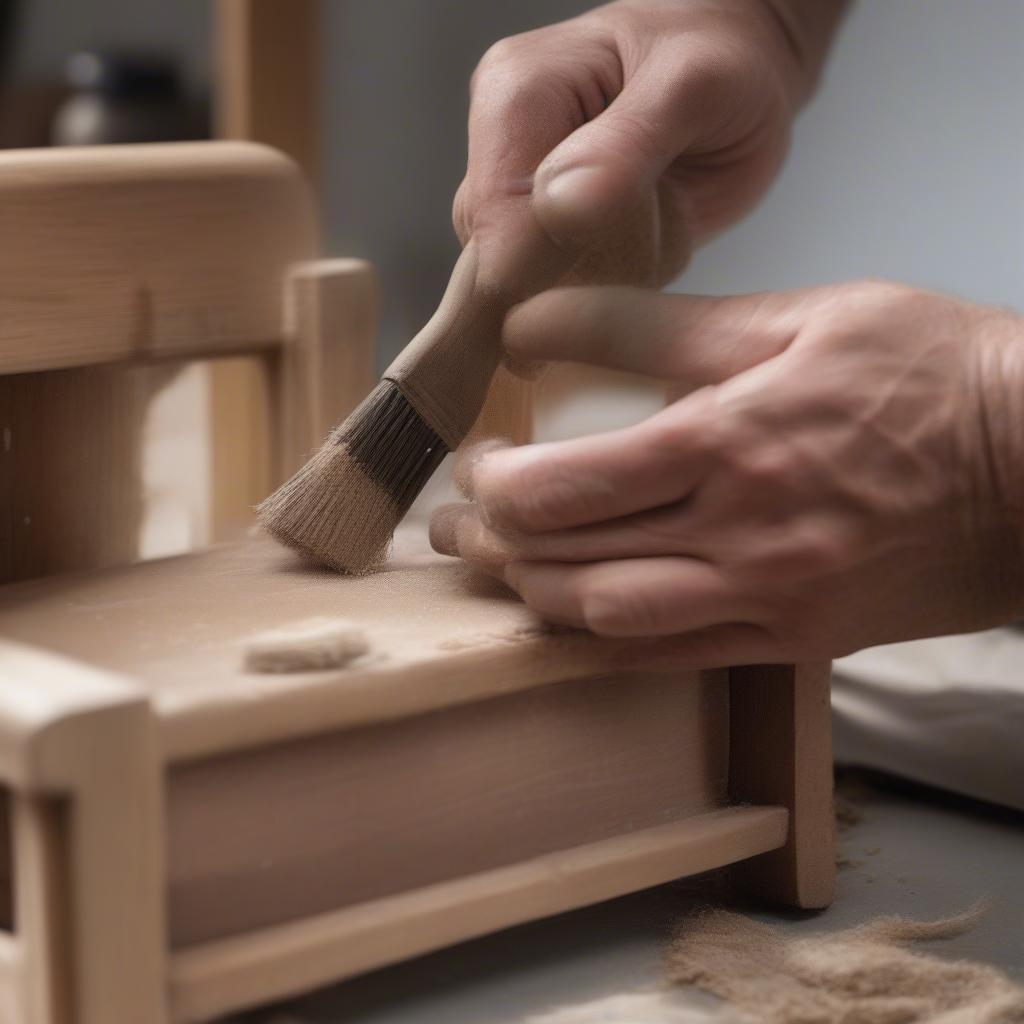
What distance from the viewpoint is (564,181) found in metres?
0.62

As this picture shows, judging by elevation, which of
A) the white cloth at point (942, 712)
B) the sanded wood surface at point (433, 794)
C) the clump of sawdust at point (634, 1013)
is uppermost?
the sanded wood surface at point (433, 794)

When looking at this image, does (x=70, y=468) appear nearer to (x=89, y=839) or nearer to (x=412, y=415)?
(x=412, y=415)

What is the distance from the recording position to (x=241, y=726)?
1.62ft

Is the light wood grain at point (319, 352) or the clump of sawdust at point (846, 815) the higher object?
the light wood grain at point (319, 352)

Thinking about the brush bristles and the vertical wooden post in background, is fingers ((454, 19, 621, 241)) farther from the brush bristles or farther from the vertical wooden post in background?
the vertical wooden post in background

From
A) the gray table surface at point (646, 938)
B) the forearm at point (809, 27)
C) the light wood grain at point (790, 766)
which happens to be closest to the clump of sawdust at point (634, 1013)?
the gray table surface at point (646, 938)

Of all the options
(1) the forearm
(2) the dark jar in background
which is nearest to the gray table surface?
(1) the forearm

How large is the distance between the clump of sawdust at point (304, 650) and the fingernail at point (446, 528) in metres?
0.15

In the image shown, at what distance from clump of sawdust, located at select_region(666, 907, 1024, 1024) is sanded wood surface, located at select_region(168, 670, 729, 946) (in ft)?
0.19

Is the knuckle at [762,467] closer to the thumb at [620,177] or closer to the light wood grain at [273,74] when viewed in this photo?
the thumb at [620,177]

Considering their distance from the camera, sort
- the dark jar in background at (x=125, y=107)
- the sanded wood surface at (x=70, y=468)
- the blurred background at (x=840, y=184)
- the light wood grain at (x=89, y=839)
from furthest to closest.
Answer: the dark jar in background at (x=125, y=107) < the blurred background at (x=840, y=184) < the sanded wood surface at (x=70, y=468) < the light wood grain at (x=89, y=839)

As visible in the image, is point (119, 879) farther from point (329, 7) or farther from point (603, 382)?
point (329, 7)

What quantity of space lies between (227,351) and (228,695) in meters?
0.38

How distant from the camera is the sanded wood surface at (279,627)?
50cm
